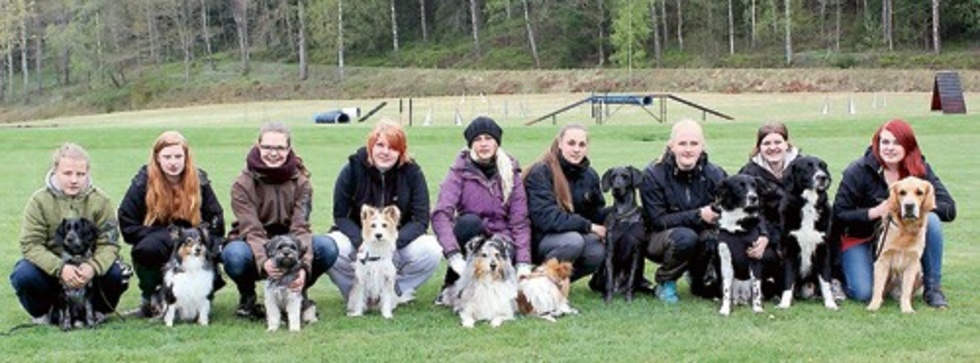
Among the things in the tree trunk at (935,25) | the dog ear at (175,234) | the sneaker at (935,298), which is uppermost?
the tree trunk at (935,25)

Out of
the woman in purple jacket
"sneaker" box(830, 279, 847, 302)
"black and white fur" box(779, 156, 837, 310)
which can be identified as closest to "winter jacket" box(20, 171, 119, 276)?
the woman in purple jacket

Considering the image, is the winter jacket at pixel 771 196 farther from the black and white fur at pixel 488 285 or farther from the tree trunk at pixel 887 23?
the tree trunk at pixel 887 23

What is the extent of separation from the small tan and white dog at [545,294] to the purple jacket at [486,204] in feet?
1.00

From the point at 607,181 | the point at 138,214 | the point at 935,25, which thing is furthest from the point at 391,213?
the point at 935,25

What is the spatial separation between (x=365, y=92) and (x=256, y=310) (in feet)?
165

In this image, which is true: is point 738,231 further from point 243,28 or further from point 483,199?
point 243,28

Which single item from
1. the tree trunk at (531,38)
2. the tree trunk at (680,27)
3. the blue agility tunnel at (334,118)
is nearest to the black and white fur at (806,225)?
the blue agility tunnel at (334,118)

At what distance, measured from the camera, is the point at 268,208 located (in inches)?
265

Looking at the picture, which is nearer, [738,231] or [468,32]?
[738,231]

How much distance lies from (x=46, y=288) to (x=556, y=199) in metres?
3.47

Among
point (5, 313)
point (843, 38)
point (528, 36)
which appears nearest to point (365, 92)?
point (528, 36)

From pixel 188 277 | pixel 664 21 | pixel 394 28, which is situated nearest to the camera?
pixel 188 277

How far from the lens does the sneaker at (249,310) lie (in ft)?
22.4

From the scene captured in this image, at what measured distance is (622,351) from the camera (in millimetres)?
5758
